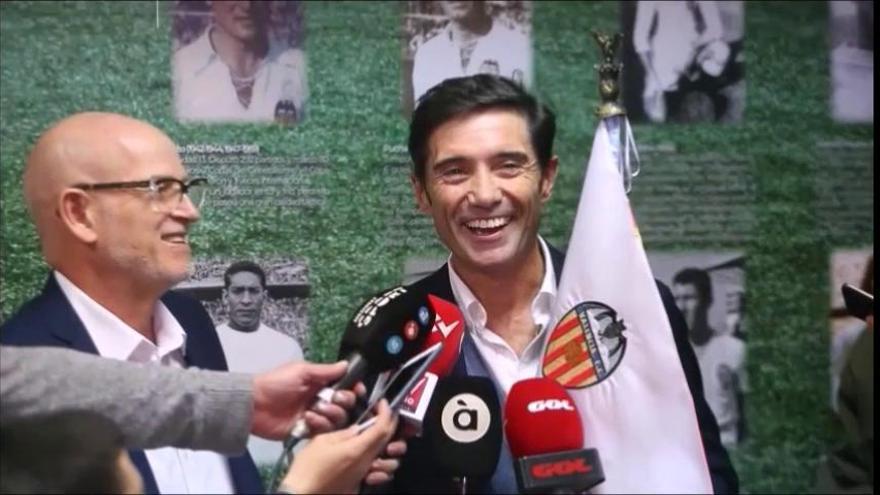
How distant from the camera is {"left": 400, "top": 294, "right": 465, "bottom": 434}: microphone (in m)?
1.31

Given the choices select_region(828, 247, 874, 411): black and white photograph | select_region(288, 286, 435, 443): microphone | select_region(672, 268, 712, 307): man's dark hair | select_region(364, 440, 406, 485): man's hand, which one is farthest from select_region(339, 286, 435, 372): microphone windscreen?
select_region(828, 247, 874, 411): black and white photograph

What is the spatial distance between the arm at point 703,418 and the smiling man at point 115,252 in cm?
62

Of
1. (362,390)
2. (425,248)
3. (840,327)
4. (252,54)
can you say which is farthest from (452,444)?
(840,327)

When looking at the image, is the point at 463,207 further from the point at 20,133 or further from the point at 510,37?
the point at 20,133

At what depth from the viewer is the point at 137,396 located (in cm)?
118

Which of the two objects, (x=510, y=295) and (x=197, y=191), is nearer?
(x=197, y=191)

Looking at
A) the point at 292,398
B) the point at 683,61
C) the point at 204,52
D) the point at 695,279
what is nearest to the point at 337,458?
the point at 292,398

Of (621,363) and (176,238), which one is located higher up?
(176,238)

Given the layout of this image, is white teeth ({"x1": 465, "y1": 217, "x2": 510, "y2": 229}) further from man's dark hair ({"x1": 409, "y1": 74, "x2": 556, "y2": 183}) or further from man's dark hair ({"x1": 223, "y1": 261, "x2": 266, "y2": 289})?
man's dark hair ({"x1": 223, "y1": 261, "x2": 266, "y2": 289})

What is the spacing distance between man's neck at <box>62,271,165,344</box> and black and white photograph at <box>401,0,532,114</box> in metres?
0.47

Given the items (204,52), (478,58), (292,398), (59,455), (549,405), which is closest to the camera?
(59,455)

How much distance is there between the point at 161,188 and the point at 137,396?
0.22 m

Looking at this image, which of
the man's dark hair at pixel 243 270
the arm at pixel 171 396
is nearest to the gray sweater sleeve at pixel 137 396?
the arm at pixel 171 396

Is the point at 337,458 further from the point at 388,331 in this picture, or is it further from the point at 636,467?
the point at 636,467
